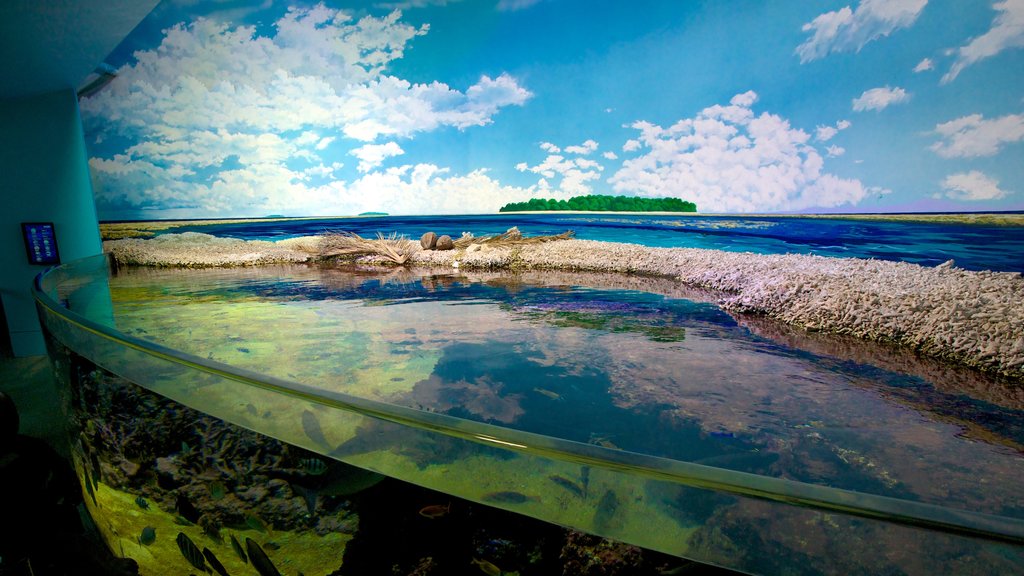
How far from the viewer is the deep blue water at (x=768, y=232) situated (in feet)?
4.31

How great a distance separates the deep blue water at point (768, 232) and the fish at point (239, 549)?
186 cm

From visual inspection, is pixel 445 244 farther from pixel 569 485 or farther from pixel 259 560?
pixel 569 485

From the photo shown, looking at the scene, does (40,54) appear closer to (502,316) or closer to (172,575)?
(502,316)

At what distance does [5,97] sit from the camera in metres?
3.08

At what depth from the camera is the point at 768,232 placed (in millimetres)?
1830

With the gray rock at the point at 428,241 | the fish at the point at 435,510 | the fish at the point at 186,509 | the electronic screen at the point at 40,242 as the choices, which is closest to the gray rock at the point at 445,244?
the gray rock at the point at 428,241

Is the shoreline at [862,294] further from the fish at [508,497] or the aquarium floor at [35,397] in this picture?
the aquarium floor at [35,397]

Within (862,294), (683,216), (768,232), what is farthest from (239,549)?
(683,216)

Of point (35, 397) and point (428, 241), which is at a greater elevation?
point (428, 241)

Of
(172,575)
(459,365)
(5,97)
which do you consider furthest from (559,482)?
(5,97)

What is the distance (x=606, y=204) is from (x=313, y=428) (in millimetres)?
2276

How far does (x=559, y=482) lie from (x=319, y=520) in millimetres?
205

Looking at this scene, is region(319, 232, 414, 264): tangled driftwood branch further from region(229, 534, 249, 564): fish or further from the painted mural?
region(229, 534, 249, 564): fish

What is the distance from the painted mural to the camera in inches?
53.9
